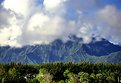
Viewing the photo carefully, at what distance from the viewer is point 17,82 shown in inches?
6890

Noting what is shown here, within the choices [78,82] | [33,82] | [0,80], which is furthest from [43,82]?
[0,80]

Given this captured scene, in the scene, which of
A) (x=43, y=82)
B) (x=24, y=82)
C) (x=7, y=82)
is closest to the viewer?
(x=7, y=82)

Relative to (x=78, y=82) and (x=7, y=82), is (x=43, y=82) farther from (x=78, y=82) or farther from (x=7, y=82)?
(x=7, y=82)

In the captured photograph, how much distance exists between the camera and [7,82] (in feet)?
546

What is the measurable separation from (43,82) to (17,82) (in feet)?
80.5

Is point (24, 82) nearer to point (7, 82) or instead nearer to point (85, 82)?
point (7, 82)

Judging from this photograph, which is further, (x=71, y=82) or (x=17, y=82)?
(x=71, y=82)

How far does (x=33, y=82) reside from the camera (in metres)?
190

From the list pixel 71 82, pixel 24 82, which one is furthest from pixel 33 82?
pixel 71 82

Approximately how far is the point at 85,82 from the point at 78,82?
4.18 meters

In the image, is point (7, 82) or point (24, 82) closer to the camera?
point (7, 82)

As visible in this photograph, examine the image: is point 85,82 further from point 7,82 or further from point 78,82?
point 7,82

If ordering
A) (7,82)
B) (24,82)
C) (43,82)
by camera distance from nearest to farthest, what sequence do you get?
(7,82)
(24,82)
(43,82)

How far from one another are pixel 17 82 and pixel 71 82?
124 feet
